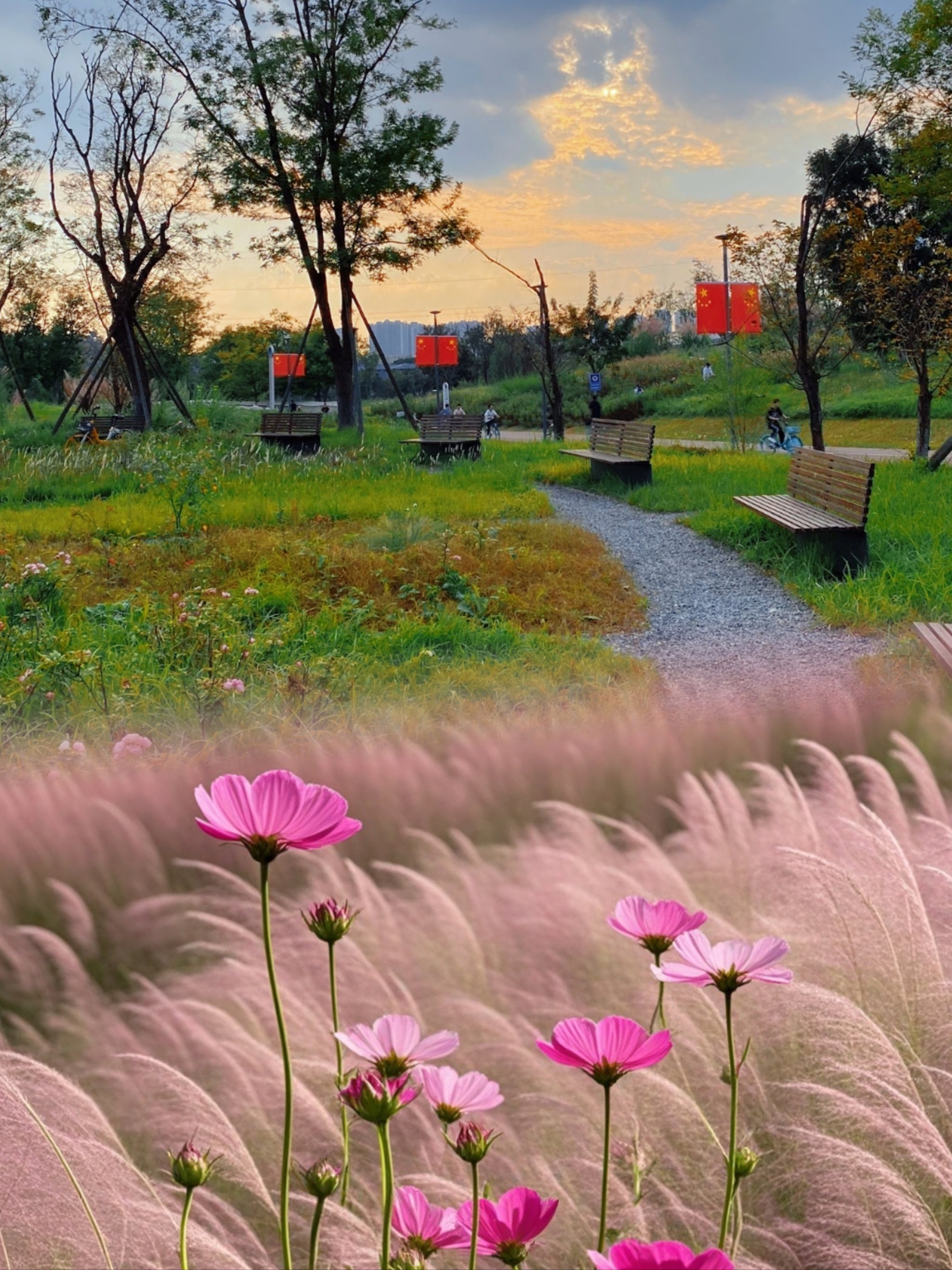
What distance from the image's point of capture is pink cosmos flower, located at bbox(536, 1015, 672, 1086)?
2.24 feet

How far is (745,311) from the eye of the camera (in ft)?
84.9

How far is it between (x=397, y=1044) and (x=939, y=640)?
447 centimetres

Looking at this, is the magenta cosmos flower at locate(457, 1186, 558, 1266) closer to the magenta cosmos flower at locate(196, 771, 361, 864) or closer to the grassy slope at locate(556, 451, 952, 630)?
the magenta cosmos flower at locate(196, 771, 361, 864)

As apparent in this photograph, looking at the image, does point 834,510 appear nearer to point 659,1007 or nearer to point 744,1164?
point 659,1007

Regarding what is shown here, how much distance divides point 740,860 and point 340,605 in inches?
208

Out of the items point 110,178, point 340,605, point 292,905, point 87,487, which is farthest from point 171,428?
point 292,905

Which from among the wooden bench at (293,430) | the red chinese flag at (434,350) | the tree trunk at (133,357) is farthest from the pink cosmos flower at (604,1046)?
the red chinese flag at (434,350)

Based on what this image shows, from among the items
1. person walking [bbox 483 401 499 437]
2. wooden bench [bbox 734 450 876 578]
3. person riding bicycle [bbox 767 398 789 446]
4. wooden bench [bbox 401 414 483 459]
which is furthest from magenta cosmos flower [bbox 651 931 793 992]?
person walking [bbox 483 401 499 437]

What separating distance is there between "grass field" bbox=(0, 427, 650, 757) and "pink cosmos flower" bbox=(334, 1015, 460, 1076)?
281 cm

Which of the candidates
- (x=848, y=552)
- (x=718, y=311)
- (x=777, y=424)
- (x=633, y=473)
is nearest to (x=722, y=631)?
(x=848, y=552)

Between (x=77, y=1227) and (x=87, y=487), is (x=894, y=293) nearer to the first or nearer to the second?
(x=87, y=487)

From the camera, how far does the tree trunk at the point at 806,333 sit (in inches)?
634

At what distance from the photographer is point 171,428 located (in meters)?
19.7

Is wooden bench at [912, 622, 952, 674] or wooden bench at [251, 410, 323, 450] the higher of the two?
wooden bench at [251, 410, 323, 450]
